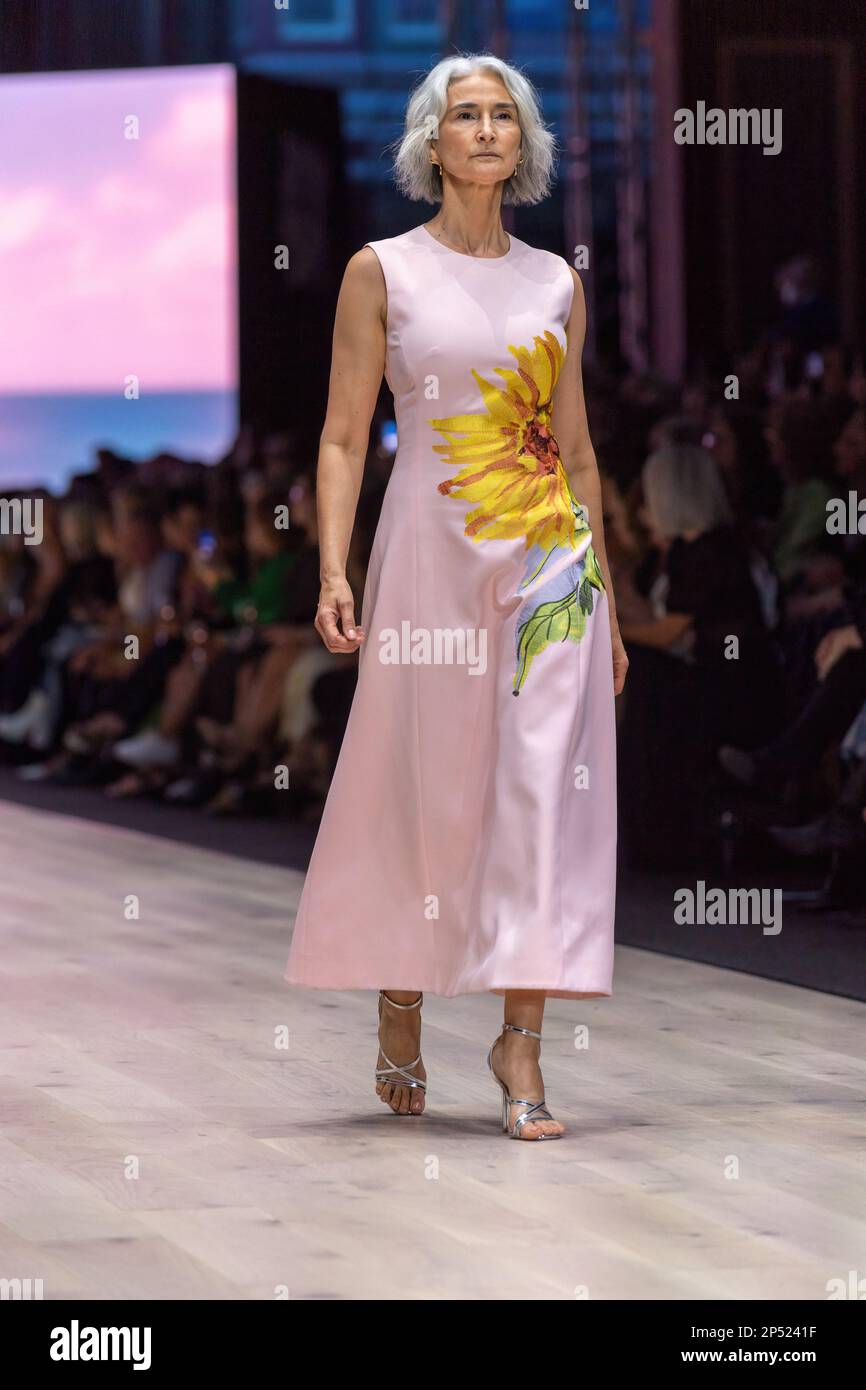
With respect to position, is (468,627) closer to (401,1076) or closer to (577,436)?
(577,436)

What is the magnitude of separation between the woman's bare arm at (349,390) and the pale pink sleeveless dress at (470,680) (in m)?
0.03

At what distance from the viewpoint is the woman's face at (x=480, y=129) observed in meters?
3.02

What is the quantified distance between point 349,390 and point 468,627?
35 centimetres

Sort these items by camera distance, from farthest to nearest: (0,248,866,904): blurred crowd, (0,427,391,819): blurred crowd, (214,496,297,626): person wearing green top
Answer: (214,496,297,626): person wearing green top → (0,427,391,819): blurred crowd → (0,248,866,904): blurred crowd

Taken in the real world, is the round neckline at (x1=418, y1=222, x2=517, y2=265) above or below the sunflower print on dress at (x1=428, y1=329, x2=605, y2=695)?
above

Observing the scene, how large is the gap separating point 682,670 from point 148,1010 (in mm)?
1939

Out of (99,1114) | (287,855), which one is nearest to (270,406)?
(287,855)

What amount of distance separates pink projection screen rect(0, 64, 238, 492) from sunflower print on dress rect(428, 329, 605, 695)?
6708 mm

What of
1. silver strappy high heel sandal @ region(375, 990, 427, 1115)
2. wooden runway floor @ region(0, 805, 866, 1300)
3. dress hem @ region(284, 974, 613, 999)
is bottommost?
wooden runway floor @ region(0, 805, 866, 1300)

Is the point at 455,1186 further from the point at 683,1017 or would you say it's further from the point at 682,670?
the point at 682,670

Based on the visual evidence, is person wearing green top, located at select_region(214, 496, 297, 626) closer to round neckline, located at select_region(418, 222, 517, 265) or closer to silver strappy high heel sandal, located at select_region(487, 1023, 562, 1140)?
round neckline, located at select_region(418, 222, 517, 265)

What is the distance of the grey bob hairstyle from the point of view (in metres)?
3.03

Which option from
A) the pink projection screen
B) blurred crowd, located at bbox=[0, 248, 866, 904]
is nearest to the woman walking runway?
blurred crowd, located at bbox=[0, 248, 866, 904]

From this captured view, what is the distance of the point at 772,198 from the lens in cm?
930
